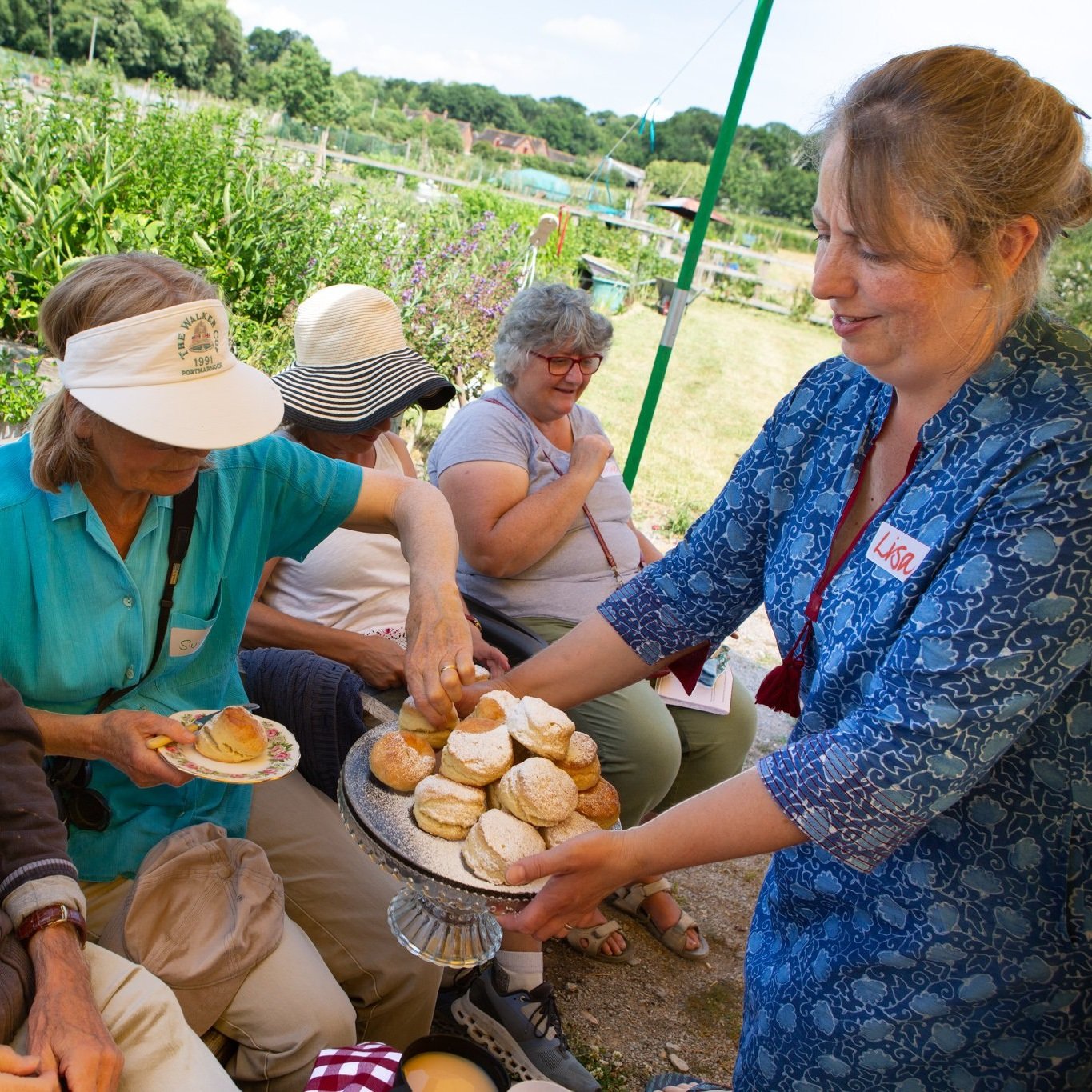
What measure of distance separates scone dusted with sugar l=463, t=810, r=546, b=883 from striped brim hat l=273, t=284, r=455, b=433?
1459 mm

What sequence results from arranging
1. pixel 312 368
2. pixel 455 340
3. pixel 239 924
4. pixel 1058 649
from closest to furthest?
pixel 1058 649 → pixel 239 924 → pixel 312 368 → pixel 455 340

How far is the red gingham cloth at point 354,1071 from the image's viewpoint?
143cm

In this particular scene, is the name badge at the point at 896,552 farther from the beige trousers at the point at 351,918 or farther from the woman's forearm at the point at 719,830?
the beige trousers at the point at 351,918

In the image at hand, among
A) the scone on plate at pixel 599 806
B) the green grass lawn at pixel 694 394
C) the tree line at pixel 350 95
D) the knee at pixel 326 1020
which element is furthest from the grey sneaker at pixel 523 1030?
the tree line at pixel 350 95

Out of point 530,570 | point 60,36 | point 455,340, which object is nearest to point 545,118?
point 60,36

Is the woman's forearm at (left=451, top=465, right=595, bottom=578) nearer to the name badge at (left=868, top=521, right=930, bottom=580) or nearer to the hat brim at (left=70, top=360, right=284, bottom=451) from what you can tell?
the hat brim at (left=70, top=360, right=284, bottom=451)

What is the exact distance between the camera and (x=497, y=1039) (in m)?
2.45

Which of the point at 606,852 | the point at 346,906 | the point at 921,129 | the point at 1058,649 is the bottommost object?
the point at 346,906

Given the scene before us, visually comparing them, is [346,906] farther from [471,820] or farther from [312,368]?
[312,368]

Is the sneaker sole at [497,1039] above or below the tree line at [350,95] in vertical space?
below

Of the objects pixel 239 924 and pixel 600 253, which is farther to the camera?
pixel 600 253

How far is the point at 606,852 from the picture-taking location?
1.54 metres

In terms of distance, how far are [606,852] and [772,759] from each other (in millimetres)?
309

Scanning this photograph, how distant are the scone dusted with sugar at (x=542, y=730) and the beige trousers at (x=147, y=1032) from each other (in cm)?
74
